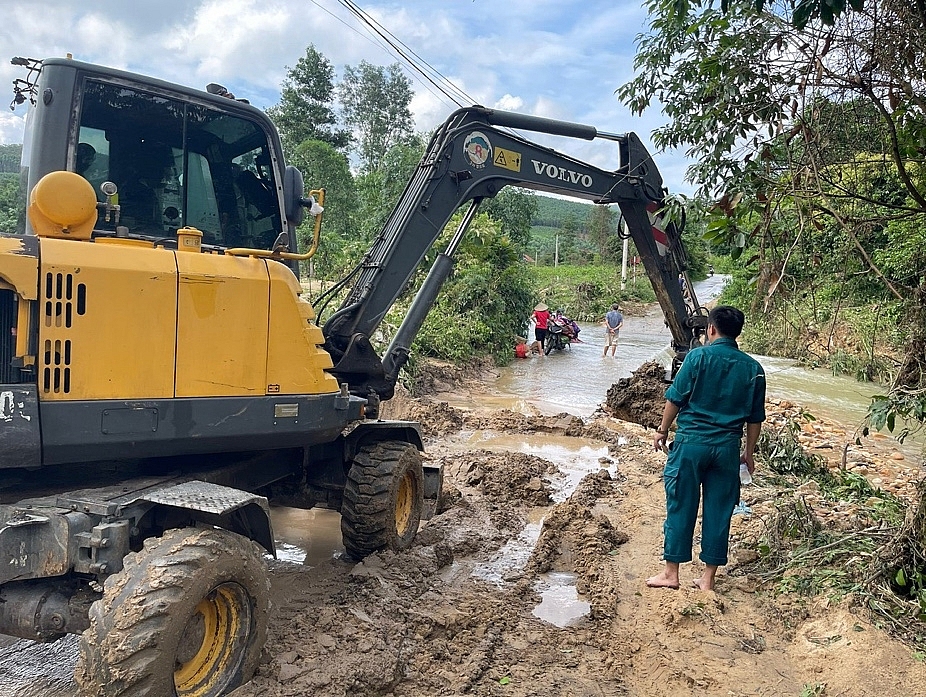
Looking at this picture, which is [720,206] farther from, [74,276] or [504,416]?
[504,416]

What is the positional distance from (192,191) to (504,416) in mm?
7177

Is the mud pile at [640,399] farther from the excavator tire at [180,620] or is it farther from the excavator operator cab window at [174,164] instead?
the excavator tire at [180,620]

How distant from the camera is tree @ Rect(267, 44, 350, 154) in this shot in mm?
34281

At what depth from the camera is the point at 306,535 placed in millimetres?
5867

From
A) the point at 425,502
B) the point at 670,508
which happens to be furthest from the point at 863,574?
the point at 425,502

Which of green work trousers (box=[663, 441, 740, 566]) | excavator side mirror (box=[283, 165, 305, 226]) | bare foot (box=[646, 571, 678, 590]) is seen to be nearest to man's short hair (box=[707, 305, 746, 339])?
green work trousers (box=[663, 441, 740, 566])

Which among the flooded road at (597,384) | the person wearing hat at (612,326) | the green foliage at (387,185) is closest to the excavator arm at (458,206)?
the flooded road at (597,384)

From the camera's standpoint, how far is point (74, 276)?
3.20m

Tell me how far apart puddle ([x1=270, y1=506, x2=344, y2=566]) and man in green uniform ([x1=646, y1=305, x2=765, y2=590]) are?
8.23ft

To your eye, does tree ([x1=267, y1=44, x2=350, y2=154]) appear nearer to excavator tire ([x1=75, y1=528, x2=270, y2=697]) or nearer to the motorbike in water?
the motorbike in water

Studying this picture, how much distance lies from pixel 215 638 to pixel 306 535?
2478 millimetres

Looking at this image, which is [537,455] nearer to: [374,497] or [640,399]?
[640,399]

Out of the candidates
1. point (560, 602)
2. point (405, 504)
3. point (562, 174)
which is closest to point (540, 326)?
point (562, 174)

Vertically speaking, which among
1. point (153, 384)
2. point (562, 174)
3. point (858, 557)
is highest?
point (562, 174)
